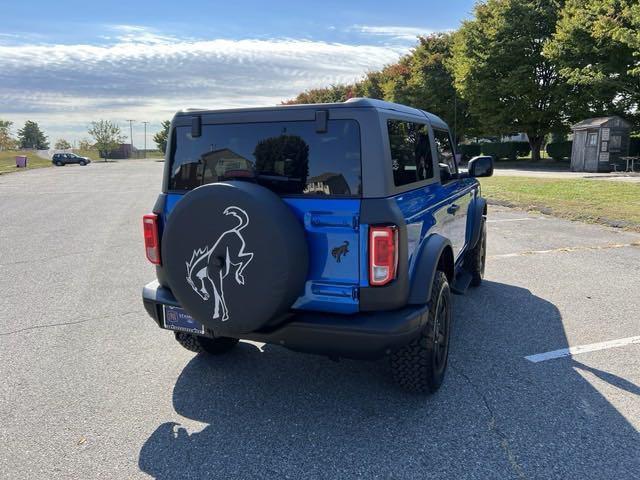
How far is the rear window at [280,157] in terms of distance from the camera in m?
2.83

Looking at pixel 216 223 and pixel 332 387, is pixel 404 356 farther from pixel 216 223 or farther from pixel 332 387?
pixel 216 223

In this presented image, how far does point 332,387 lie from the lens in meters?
3.35

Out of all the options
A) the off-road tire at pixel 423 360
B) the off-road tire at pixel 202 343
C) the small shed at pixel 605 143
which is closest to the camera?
the off-road tire at pixel 423 360

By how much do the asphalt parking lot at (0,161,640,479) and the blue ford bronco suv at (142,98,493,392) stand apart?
43 cm

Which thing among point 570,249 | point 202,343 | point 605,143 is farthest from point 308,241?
point 605,143

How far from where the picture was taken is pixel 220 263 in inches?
107

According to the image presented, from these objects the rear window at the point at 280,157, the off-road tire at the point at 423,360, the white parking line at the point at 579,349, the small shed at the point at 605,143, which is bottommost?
the white parking line at the point at 579,349

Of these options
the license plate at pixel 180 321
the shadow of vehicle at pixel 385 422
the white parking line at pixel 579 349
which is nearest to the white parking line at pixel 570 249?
the white parking line at pixel 579 349

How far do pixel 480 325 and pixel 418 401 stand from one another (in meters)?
1.56

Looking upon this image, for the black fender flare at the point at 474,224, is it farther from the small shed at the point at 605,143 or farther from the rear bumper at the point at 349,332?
Result: the small shed at the point at 605,143

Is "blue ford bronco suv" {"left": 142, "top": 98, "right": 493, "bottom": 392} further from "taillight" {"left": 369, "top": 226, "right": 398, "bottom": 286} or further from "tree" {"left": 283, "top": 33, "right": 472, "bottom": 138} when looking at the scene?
"tree" {"left": 283, "top": 33, "right": 472, "bottom": 138}

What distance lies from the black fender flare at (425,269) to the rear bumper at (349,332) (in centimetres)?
7

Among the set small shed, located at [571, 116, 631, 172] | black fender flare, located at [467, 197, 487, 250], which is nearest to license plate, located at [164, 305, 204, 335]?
black fender flare, located at [467, 197, 487, 250]

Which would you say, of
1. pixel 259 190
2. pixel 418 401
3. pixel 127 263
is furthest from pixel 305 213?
pixel 127 263
